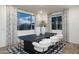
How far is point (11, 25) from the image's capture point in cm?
182

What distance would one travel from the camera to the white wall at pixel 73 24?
1.84 meters

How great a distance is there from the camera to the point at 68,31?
6.16ft

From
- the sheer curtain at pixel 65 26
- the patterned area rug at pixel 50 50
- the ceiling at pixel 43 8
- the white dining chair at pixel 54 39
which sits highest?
the ceiling at pixel 43 8

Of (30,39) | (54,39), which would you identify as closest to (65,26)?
(54,39)

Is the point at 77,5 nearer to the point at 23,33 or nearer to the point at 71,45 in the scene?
the point at 71,45

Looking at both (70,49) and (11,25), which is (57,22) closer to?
(70,49)

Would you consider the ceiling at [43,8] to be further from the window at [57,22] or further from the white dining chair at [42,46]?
the white dining chair at [42,46]

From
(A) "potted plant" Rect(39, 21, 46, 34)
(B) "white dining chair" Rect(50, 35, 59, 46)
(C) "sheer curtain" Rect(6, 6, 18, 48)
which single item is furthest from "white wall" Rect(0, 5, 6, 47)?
(B) "white dining chair" Rect(50, 35, 59, 46)

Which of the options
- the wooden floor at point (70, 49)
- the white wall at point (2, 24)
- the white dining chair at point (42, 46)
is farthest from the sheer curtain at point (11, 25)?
the white dining chair at point (42, 46)

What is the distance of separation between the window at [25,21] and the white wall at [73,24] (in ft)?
2.14

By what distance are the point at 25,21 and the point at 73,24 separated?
2.82ft

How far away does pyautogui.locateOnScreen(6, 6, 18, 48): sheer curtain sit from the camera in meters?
1.81

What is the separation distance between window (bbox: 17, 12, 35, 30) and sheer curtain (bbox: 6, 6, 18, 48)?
69mm
